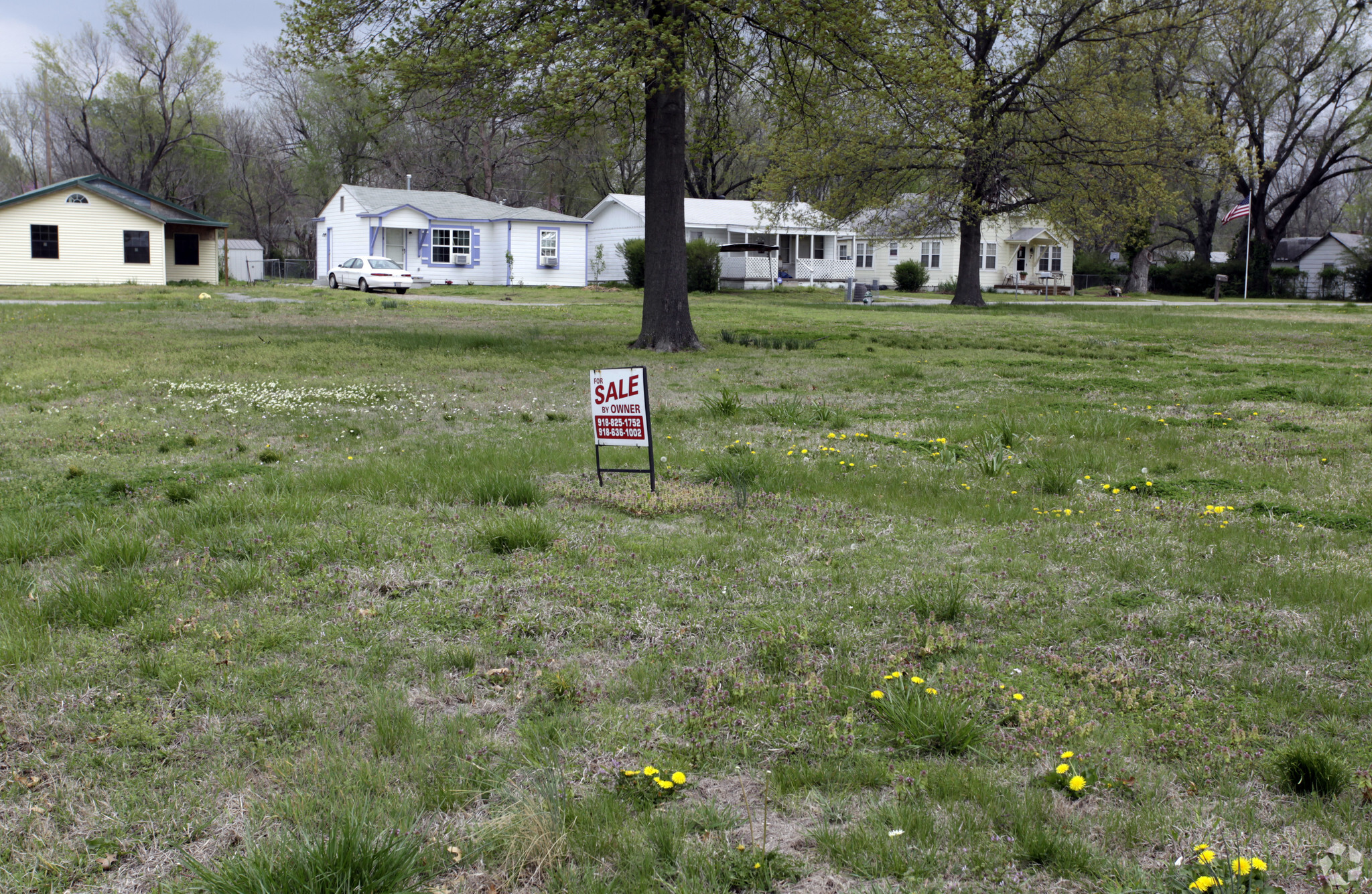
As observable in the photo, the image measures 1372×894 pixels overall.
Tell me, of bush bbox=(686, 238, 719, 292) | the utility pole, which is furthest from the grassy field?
the utility pole

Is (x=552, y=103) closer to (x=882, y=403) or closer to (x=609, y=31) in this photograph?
(x=609, y=31)

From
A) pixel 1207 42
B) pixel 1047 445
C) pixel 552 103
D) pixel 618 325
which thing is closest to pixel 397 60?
pixel 552 103

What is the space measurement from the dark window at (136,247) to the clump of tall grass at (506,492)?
38.6 metres

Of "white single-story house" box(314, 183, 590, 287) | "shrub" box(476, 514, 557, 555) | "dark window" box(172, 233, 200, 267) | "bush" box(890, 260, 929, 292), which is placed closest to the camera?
"shrub" box(476, 514, 557, 555)

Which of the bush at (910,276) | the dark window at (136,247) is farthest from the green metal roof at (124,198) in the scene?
the bush at (910,276)

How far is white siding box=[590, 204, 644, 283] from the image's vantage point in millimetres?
46562

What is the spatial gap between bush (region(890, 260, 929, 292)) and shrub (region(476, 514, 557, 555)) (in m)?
45.7

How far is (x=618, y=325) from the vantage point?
2130 cm

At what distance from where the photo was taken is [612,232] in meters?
47.9

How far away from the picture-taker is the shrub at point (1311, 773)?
119 inches

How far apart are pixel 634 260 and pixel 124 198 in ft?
64.1

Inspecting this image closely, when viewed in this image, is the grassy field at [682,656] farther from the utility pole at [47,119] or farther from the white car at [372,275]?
the utility pole at [47,119]

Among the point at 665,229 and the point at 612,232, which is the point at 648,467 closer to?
the point at 665,229

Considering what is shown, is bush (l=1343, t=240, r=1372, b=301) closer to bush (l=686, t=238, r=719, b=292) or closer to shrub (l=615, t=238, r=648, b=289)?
bush (l=686, t=238, r=719, b=292)
